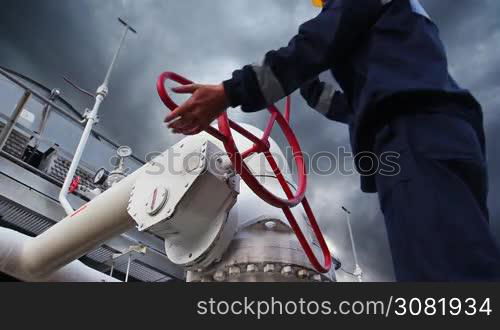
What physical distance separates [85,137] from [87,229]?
157cm

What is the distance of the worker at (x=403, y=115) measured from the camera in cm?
67

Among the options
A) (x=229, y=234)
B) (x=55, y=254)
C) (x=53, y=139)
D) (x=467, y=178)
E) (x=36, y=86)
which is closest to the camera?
(x=467, y=178)

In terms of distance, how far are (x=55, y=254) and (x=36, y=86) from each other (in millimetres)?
Answer: 2787

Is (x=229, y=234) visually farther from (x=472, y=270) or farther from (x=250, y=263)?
(x=472, y=270)

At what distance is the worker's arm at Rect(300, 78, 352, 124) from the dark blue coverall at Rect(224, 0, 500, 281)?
0.70ft

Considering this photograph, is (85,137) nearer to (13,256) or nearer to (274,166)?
(13,256)

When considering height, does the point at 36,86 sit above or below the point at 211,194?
above

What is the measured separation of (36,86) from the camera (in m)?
3.59

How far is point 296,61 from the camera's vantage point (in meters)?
0.87

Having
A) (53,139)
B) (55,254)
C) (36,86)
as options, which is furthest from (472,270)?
(36,86)

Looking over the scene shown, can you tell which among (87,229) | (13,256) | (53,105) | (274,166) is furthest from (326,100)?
(53,105)

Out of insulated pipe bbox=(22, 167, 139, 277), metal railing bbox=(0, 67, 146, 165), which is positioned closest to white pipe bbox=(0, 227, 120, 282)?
insulated pipe bbox=(22, 167, 139, 277)

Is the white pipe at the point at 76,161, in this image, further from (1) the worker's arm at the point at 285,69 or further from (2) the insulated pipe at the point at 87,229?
(1) the worker's arm at the point at 285,69

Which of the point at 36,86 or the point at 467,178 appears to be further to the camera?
the point at 36,86
